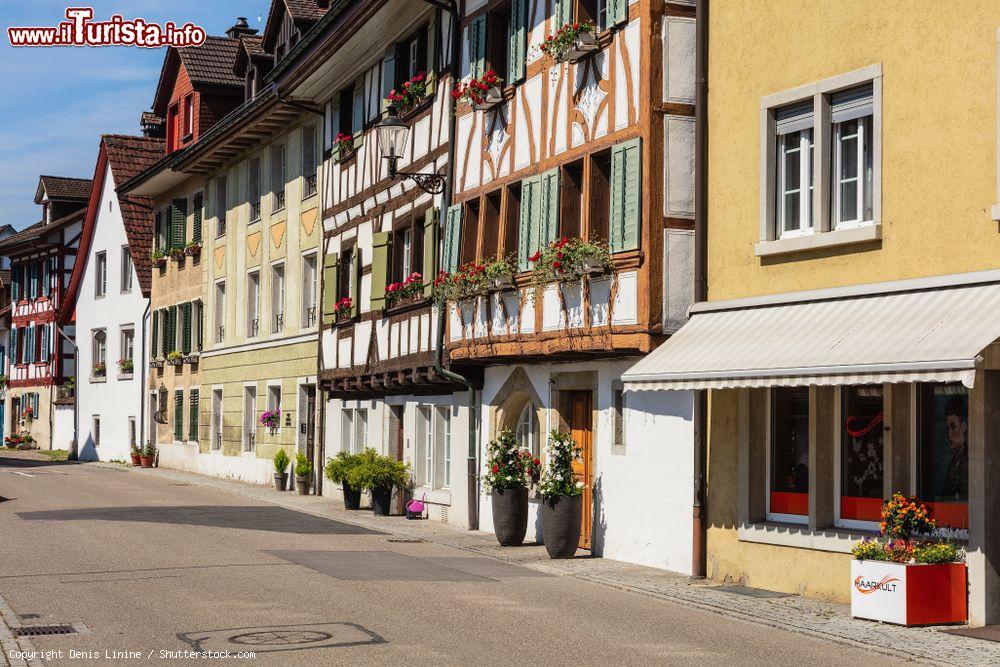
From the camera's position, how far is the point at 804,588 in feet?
46.4

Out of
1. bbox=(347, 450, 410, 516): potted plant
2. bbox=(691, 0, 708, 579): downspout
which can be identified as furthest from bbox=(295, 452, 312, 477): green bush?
bbox=(691, 0, 708, 579): downspout

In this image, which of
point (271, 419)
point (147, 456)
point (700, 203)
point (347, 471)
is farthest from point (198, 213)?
point (700, 203)

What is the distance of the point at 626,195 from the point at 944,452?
210 inches

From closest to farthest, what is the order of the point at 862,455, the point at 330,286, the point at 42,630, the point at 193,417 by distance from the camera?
the point at 42,630 → the point at 862,455 → the point at 330,286 → the point at 193,417

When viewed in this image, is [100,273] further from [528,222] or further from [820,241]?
[820,241]

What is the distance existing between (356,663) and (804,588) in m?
6.08

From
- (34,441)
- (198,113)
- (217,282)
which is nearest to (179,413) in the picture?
(217,282)

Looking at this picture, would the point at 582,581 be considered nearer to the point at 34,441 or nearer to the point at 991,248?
the point at 991,248

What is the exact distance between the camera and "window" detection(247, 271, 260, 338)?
1430 inches

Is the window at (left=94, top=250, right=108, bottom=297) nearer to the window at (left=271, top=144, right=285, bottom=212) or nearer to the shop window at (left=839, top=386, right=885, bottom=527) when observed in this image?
the window at (left=271, top=144, right=285, bottom=212)

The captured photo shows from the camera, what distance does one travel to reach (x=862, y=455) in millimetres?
13922

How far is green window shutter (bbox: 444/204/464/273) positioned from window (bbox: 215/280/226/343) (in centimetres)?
1771

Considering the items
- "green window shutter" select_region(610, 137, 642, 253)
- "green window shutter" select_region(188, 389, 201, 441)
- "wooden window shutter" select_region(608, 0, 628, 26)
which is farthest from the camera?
"green window shutter" select_region(188, 389, 201, 441)

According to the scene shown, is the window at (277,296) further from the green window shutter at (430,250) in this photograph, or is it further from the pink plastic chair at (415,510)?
the green window shutter at (430,250)
